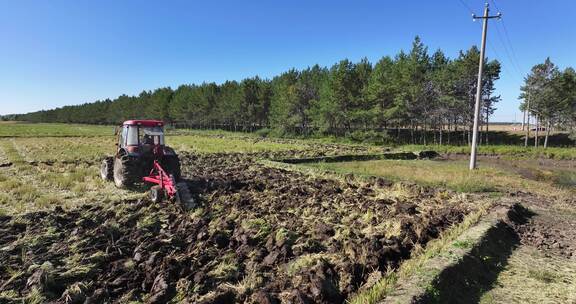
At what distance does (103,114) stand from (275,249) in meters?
137

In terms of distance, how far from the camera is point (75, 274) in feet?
17.7

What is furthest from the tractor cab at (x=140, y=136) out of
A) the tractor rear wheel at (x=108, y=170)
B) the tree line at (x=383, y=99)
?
the tree line at (x=383, y=99)

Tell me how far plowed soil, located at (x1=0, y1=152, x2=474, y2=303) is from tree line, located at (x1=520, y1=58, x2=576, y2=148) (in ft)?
113

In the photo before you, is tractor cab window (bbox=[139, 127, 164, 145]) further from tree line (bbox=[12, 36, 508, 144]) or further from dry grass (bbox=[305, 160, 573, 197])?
tree line (bbox=[12, 36, 508, 144])

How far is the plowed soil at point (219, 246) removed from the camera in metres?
4.92

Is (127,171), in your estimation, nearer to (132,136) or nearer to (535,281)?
(132,136)

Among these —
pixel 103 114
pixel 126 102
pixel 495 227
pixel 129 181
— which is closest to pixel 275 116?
pixel 129 181

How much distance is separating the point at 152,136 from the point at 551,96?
130ft

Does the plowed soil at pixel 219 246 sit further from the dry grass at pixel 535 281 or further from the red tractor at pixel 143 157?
the red tractor at pixel 143 157

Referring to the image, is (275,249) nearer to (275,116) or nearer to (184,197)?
(184,197)

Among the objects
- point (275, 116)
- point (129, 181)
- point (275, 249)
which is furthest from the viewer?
point (275, 116)

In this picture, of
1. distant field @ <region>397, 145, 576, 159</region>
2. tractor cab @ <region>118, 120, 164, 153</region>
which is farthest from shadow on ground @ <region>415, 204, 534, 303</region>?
distant field @ <region>397, 145, 576, 159</region>

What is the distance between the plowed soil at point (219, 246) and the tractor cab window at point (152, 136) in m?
3.02

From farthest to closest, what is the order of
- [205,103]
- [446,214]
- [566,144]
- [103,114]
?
[103,114], [205,103], [566,144], [446,214]
